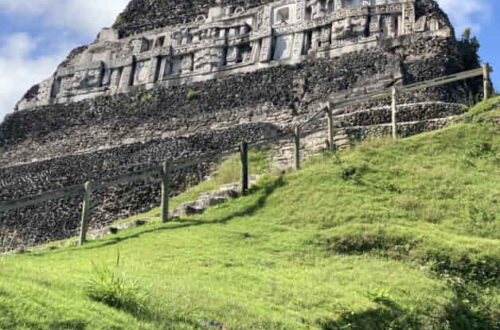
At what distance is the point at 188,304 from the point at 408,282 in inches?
138

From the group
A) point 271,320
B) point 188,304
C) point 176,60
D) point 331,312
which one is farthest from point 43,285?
point 176,60

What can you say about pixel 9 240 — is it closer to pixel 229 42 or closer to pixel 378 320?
pixel 229 42

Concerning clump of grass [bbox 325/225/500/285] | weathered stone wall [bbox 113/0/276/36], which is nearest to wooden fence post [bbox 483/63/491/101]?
clump of grass [bbox 325/225/500/285]

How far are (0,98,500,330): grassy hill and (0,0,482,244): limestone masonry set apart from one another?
3.66 metres

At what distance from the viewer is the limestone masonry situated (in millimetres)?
21469

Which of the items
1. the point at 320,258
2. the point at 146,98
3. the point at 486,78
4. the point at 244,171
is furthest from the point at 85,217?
the point at 146,98

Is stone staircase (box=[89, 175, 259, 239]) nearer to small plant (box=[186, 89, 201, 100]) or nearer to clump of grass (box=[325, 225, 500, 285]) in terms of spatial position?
clump of grass (box=[325, 225, 500, 285])

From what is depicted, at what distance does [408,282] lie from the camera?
9.95m

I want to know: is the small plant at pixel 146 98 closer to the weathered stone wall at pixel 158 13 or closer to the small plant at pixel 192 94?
the small plant at pixel 192 94

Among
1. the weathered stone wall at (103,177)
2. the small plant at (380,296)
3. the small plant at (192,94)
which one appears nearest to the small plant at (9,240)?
the weathered stone wall at (103,177)

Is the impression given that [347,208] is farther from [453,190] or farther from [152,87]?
[152,87]

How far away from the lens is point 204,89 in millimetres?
27672

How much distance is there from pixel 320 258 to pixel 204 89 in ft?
56.7

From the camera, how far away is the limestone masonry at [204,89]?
2147cm
